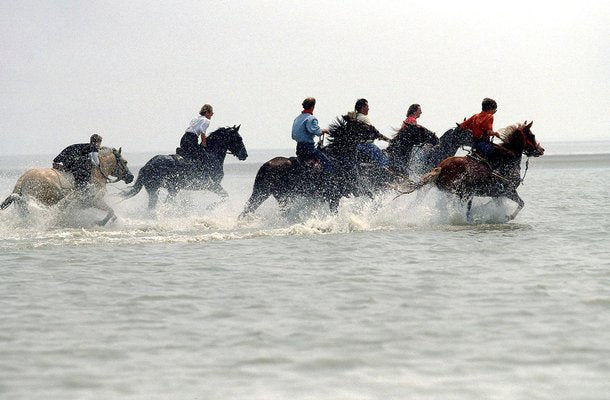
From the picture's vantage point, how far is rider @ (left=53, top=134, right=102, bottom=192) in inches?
551

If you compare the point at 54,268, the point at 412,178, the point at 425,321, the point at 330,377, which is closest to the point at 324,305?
the point at 425,321

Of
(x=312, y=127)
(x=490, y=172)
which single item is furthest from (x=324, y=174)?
(x=490, y=172)

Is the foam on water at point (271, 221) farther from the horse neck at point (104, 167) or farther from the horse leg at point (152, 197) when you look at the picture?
the horse leg at point (152, 197)

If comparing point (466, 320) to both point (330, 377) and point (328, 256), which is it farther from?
point (328, 256)

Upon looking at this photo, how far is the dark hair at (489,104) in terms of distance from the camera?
44.0 feet

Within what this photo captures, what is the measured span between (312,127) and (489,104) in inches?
109

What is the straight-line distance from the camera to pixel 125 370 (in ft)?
17.9

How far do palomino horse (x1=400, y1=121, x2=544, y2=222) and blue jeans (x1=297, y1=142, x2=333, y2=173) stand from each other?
1.27m

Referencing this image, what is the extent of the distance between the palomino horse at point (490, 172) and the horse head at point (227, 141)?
3.46 metres

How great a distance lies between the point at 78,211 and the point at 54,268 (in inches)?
186

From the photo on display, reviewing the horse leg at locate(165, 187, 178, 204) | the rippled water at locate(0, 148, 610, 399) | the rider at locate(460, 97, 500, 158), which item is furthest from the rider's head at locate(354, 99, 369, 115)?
the horse leg at locate(165, 187, 178, 204)

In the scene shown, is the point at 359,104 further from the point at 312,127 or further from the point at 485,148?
the point at 485,148

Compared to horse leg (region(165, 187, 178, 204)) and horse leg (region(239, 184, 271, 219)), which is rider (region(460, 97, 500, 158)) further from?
horse leg (region(165, 187, 178, 204))

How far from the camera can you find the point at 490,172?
13.2 metres
